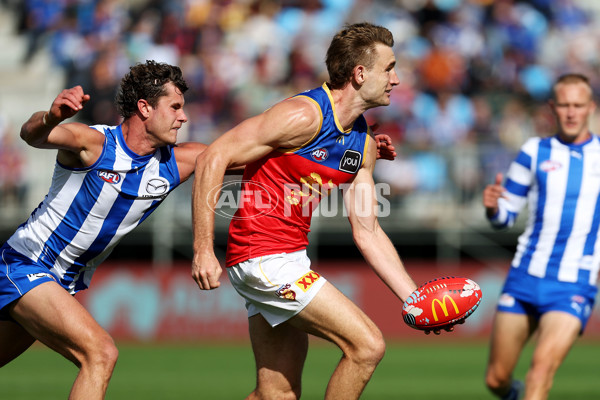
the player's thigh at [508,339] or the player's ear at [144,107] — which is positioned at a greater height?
the player's ear at [144,107]

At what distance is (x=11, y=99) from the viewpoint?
15539mm

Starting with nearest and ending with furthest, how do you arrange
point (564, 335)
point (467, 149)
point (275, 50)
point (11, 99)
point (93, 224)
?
point (93, 224)
point (564, 335)
point (467, 149)
point (11, 99)
point (275, 50)

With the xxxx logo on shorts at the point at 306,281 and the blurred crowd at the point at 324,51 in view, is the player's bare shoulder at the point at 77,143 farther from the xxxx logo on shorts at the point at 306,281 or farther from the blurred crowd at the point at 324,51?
the blurred crowd at the point at 324,51

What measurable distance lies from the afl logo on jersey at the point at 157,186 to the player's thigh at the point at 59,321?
0.88 m

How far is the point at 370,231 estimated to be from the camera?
19.8ft

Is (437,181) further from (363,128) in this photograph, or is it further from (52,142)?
(52,142)

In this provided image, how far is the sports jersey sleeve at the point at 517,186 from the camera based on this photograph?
732cm

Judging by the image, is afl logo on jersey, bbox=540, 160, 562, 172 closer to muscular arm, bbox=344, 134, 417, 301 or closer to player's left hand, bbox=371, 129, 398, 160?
player's left hand, bbox=371, 129, 398, 160

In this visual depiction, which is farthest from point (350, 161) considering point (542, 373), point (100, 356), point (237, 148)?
point (542, 373)

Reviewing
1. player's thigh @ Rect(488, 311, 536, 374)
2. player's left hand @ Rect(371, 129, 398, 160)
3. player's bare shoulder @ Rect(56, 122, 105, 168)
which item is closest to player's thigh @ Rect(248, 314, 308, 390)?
player's left hand @ Rect(371, 129, 398, 160)

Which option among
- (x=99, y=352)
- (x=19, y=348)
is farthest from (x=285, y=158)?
(x=19, y=348)

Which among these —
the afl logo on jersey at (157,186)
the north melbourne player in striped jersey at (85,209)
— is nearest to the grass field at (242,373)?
the north melbourne player in striped jersey at (85,209)

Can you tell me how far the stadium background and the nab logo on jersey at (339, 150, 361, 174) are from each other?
314 inches

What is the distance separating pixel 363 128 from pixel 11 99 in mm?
11039
